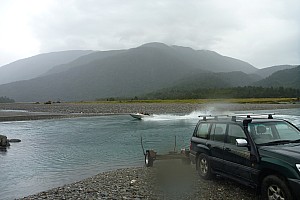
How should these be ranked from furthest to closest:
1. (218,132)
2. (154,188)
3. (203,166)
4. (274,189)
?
(203,166) < (154,188) < (218,132) < (274,189)

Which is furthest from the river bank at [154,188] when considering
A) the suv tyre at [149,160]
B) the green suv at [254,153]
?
the suv tyre at [149,160]

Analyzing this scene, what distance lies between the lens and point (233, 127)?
365 inches

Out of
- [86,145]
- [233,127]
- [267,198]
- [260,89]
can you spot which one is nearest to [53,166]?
[86,145]

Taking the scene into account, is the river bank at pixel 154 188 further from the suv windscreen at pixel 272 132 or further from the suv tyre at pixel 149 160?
the suv windscreen at pixel 272 132

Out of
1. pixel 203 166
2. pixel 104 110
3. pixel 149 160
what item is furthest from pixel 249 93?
pixel 203 166

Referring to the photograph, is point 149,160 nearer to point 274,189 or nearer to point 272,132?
point 272,132

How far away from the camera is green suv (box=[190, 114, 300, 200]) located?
715 centimetres

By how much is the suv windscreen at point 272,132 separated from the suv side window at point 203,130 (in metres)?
2.27

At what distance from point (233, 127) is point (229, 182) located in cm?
213

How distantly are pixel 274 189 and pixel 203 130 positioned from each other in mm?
3906

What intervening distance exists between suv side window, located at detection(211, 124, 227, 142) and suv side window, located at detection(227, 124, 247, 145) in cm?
34

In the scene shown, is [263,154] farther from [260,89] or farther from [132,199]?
[260,89]

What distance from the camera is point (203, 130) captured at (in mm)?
11086

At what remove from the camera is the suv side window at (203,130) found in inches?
426
